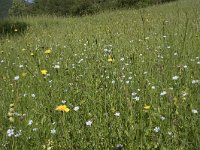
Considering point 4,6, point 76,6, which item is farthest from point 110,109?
point 76,6

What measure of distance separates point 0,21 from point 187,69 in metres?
11.3

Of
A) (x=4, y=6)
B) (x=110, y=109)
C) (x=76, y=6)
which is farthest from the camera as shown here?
(x=76, y=6)

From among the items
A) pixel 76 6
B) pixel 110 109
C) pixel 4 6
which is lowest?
pixel 110 109

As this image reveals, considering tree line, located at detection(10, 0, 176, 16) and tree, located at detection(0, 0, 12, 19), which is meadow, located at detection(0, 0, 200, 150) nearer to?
tree, located at detection(0, 0, 12, 19)

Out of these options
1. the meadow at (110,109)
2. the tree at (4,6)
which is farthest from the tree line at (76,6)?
the meadow at (110,109)

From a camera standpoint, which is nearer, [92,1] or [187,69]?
[187,69]

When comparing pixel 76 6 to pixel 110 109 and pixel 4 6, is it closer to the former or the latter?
pixel 4 6

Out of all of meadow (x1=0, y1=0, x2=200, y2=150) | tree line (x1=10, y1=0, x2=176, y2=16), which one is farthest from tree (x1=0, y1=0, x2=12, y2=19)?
tree line (x1=10, y1=0, x2=176, y2=16)

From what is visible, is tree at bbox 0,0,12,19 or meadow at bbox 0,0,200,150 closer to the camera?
meadow at bbox 0,0,200,150

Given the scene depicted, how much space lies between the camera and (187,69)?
3568 mm

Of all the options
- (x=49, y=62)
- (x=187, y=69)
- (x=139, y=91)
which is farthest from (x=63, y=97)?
(x=49, y=62)

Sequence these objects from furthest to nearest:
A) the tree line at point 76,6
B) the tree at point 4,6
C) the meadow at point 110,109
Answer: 1. the tree line at point 76,6
2. the tree at point 4,6
3. the meadow at point 110,109

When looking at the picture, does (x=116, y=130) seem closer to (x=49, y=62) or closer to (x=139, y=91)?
(x=139, y=91)

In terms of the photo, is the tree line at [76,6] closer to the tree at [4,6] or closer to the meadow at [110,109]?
the tree at [4,6]
